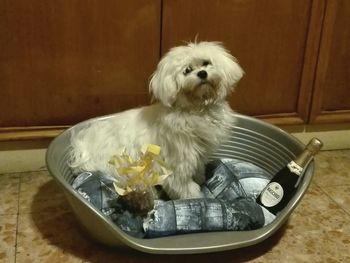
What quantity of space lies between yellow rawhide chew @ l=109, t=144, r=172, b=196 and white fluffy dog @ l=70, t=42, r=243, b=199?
112 millimetres

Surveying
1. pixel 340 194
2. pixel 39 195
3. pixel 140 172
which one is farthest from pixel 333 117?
pixel 39 195

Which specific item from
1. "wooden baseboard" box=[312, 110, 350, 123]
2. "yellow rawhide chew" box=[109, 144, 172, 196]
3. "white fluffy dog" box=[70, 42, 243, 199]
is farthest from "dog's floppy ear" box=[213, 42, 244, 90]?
"wooden baseboard" box=[312, 110, 350, 123]

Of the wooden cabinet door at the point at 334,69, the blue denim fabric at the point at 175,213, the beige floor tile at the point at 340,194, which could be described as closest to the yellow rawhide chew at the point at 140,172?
the blue denim fabric at the point at 175,213

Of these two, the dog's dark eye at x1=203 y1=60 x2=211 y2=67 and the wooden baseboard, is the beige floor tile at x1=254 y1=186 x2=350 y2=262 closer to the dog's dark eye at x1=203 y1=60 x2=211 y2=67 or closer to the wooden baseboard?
the wooden baseboard

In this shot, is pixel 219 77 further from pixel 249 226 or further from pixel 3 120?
pixel 3 120

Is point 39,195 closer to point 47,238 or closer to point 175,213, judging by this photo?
point 47,238

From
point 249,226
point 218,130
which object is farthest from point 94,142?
point 249,226

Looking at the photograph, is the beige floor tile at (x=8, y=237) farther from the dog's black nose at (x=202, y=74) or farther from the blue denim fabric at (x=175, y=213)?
the dog's black nose at (x=202, y=74)

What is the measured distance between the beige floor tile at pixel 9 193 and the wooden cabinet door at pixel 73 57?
0.67ft

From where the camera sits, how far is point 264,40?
1810 millimetres

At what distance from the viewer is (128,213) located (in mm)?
1358

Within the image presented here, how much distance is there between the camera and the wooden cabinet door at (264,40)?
171cm

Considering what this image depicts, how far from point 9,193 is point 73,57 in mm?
525

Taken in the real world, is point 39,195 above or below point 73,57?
below
